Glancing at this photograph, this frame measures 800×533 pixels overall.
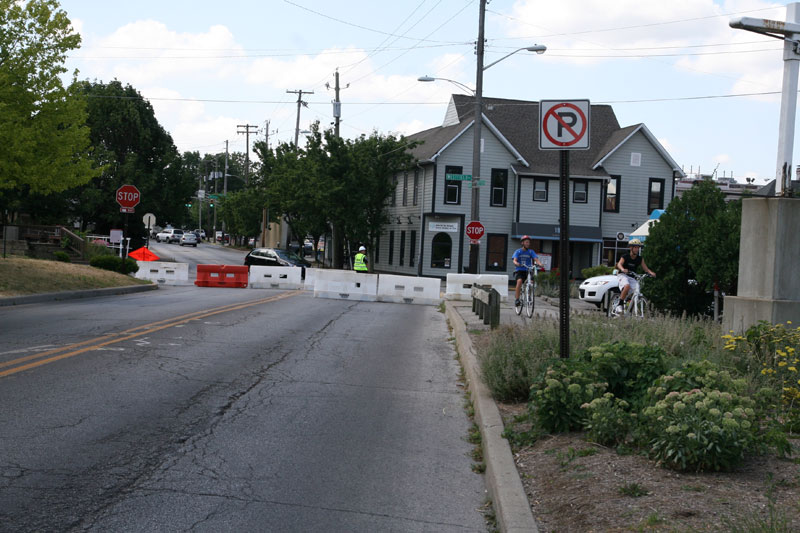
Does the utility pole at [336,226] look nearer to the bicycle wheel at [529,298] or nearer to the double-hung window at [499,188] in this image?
the double-hung window at [499,188]

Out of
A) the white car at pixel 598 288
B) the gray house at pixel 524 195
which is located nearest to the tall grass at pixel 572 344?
the white car at pixel 598 288

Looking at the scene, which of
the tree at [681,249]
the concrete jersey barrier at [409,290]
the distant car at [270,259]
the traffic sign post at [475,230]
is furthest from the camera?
the distant car at [270,259]

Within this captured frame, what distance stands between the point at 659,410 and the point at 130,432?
4.27m

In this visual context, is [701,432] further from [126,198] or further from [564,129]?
[126,198]

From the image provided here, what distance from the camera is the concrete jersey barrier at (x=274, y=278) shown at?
101ft

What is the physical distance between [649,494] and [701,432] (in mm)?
633

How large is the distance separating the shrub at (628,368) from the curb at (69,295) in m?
15.6

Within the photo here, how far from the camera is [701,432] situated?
17.0 feet

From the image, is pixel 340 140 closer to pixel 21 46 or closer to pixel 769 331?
pixel 21 46

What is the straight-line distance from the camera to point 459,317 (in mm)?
17922

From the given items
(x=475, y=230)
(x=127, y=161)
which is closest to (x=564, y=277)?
(x=475, y=230)

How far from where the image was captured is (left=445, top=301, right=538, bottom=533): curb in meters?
4.72

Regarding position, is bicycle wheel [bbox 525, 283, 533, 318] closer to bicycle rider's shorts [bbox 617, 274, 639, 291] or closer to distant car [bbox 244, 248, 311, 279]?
bicycle rider's shorts [bbox 617, 274, 639, 291]

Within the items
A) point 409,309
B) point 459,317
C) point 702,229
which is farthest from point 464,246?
point 702,229
